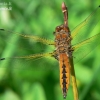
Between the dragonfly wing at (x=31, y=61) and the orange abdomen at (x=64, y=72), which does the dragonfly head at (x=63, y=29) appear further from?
the dragonfly wing at (x=31, y=61)

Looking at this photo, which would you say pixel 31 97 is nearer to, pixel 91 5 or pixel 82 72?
pixel 82 72

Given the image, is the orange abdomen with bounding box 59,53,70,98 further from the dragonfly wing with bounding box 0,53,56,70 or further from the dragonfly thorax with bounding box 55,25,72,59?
the dragonfly wing with bounding box 0,53,56,70

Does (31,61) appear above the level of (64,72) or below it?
above

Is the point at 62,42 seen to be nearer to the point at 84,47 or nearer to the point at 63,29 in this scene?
the point at 63,29

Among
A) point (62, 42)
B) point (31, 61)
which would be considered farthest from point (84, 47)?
point (31, 61)

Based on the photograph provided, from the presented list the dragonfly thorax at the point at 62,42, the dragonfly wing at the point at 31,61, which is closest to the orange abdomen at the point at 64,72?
the dragonfly thorax at the point at 62,42

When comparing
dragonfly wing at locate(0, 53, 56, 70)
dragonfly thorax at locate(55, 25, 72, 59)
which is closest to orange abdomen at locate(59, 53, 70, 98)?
dragonfly thorax at locate(55, 25, 72, 59)

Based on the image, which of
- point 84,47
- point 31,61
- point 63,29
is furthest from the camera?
point 31,61

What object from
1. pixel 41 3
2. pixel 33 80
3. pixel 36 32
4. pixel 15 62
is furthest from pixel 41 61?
pixel 41 3
